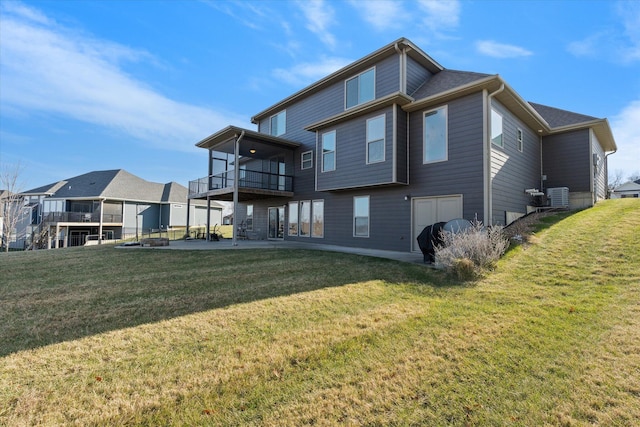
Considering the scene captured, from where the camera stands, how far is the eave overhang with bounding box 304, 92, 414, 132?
9953mm

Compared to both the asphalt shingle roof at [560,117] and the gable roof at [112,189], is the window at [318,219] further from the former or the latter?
the gable roof at [112,189]

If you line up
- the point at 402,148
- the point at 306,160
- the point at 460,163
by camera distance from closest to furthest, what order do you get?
1. the point at 460,163
2. the point at 402,148
3. the point at 306,160

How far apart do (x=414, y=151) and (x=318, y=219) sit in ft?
18.4

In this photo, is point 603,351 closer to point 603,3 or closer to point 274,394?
point 274,394

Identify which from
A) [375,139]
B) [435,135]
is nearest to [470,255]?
[435,135]

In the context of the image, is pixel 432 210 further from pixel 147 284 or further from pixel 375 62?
pixel 147 284

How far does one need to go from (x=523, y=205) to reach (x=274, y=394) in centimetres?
1179

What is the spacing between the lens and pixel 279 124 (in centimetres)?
1712

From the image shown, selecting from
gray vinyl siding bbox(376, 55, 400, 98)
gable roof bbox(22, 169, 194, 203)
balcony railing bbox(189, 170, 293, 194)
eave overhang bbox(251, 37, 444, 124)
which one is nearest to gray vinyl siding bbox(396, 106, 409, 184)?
gray vinyl siding bbox(376, 55, 400, 98)

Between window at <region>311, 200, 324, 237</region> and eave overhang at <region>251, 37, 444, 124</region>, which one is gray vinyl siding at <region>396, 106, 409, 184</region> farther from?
window at <region>311, 200, 324, 237</region>

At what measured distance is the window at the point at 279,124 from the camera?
16.7 metres

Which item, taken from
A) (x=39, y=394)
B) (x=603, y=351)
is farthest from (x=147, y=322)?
(x=603, y=351)

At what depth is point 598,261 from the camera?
5969 millimetres

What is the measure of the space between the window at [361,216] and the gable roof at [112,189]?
2624cm
